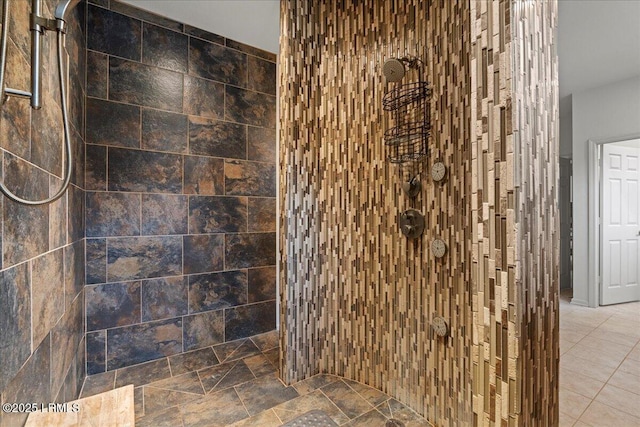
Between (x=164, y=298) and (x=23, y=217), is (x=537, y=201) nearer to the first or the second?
(x=23, y=217)

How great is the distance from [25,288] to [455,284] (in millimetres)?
1759

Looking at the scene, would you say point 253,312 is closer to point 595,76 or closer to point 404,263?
point 404,263

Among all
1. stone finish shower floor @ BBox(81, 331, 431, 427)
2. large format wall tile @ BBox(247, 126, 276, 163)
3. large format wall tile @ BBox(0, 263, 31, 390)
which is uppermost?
large format wall tile @ BBox(247, 126, 276, 163)

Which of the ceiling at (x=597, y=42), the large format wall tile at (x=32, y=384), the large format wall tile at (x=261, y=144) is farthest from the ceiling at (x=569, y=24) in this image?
the large format wall tile at (x=32, y=384)

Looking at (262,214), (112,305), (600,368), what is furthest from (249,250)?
(600,368)

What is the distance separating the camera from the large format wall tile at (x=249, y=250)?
2.64 metres

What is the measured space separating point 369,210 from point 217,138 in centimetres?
150

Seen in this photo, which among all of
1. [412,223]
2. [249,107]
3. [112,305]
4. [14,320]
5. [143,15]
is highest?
[143,15]

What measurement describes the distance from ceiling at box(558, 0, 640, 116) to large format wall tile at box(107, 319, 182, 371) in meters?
3.95

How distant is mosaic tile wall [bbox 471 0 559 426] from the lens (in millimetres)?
985

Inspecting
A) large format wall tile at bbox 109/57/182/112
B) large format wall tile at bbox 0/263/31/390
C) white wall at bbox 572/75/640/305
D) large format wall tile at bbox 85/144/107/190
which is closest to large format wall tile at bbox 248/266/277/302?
large format wall tile at bbox 85/144/107/190

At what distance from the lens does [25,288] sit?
1.05 meters

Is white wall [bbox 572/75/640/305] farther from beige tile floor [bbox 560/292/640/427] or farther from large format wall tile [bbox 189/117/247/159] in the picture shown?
large format wall tile [bbox 189/117/247/159]

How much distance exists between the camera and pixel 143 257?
2293 millimetres
